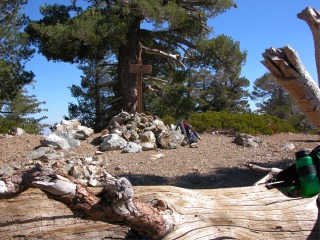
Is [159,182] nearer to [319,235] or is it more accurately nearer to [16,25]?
[319,235]

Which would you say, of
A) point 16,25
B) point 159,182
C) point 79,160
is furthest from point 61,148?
point 16,25

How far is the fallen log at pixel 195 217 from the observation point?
2.44 m

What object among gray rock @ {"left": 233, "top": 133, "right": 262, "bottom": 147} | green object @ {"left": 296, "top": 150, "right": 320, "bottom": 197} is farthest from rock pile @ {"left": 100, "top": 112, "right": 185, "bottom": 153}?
green object @ {"left": 296, "top": 150, "right": 320, "bottom": 197}

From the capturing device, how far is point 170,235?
7.68ft

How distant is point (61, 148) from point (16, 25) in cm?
605

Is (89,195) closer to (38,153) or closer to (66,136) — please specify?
(38,153)

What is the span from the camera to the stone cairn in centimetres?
722

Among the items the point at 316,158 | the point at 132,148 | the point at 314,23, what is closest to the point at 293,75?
the point at 314,23

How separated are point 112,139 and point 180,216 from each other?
5980 millimetres

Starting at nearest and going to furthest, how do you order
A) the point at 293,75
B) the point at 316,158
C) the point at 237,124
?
the point at 316,158 → the point at 293,75 → the point at 237,124

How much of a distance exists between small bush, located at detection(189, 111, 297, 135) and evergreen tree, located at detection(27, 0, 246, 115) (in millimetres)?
1763

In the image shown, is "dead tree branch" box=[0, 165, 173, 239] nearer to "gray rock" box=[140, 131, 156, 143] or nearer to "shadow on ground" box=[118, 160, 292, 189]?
"shadow on ground" box=[118, 160, 292, 189]

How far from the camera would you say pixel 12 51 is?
11.7 metres

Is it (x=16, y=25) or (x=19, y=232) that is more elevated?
(x=16, y=25)
